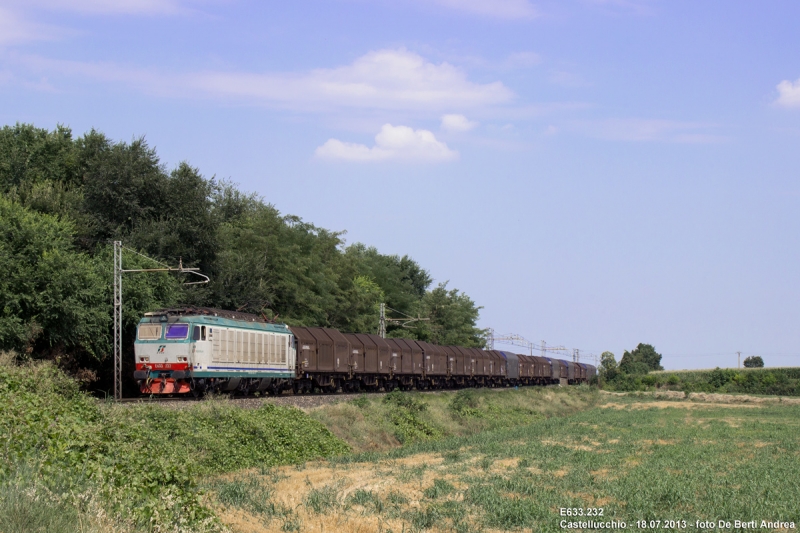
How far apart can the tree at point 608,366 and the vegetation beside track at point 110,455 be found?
92296mm

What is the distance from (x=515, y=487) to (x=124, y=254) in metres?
30.6

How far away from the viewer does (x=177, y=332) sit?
31.0 m

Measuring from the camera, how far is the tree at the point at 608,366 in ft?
369

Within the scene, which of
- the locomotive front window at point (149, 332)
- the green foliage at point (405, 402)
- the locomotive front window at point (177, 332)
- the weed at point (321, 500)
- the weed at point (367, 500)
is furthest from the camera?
the green foliage at point (405, 402)

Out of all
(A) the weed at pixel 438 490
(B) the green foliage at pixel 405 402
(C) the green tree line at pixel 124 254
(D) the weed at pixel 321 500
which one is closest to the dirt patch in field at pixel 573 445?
(A) the weed at pixel 438 490

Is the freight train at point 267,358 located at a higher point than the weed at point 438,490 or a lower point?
higher

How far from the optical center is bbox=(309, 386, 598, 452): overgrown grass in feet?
105

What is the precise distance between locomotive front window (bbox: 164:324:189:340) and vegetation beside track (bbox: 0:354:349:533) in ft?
16.8

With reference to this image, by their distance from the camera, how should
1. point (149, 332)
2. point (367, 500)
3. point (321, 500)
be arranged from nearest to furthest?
point (321, 500), point (367, 500), point (149, 332)

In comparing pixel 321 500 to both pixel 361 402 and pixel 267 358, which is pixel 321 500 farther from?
pixel 267 358

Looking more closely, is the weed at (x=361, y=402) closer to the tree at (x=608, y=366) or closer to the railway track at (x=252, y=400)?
the railway track at (x=252, y=400)

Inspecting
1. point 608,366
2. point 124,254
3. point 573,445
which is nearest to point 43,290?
point 124,254

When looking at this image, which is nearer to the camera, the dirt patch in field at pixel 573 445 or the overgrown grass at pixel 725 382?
the dirt patch in field at pixel 573 445

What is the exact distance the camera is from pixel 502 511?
1550 centimetres
